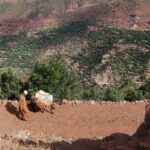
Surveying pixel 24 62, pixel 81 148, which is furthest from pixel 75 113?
pixel 24 62

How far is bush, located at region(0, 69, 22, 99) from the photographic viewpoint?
21.7 m

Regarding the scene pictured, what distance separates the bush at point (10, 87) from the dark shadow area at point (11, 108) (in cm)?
273

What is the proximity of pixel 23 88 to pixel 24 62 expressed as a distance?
14.3 meters

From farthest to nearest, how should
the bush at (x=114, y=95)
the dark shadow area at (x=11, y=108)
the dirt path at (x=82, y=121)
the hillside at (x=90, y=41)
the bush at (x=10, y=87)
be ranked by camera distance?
the hillside at (x=90, y=41) < the bush at (x=10, y=87) < the bush at (x=114, y=95) < the dark shadow area at (x=11, y=108) < the dirt path at (x=82, y=121)

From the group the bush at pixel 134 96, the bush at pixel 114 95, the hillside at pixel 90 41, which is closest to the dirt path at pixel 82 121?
the bush at pixel 114 95

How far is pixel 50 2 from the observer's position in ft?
174

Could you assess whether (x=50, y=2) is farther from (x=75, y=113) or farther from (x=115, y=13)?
(x=75, y=113)

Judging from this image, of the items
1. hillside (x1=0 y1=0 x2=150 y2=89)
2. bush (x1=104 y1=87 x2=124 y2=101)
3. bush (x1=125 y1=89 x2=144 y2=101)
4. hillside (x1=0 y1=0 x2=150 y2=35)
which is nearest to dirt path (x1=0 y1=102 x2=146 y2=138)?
bush (x1=104 y1=87 x2=124 y2=101)

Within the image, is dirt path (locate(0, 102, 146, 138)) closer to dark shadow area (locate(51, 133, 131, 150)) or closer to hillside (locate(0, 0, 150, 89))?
dark shadow area (locate(51, 133, 131, 150))

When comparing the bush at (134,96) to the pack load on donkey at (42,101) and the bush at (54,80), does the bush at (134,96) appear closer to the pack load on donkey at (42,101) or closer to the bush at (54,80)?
the bush at (54,80)

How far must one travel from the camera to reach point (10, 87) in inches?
860

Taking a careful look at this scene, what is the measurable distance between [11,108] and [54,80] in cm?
323

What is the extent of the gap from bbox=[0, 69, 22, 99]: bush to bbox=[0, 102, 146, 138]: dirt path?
2994mm

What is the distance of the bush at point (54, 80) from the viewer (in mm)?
21500
